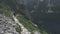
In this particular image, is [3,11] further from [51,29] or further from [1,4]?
[51,29]

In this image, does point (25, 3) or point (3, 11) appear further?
point (25, 3)

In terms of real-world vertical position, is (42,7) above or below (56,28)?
above

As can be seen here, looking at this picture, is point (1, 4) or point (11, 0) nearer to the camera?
point (1, 4)

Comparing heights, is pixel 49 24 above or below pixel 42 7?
below

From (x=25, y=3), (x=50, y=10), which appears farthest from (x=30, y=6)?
(x=50, y=10)

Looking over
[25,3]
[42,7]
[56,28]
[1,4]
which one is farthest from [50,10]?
[1,4]

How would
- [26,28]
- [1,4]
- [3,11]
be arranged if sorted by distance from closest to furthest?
[26,28]
[3,11]
[1,4]

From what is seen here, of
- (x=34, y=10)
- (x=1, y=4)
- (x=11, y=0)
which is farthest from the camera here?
(x=34, y=10)

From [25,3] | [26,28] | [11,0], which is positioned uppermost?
[25,3]

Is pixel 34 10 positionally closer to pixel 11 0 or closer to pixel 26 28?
pixel 11 0
